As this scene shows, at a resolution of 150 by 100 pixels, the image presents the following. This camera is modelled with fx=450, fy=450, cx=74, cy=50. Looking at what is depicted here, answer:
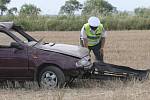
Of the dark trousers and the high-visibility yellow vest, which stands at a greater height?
the high-visibility yellow vest

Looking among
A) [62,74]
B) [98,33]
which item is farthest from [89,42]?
[62,74]

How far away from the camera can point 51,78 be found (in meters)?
10.1

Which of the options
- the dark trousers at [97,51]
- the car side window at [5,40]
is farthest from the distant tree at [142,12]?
the car side window at [5,40]

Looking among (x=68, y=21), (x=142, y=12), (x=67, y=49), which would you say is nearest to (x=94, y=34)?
(x=67, y=49)

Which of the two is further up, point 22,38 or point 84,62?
point 22,38

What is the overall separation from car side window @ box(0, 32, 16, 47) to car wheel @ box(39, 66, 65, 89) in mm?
1038

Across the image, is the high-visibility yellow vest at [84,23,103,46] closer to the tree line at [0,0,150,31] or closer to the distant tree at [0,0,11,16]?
the tree line at [0,0,150,31]

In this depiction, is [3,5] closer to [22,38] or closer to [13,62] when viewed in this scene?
[22,38]

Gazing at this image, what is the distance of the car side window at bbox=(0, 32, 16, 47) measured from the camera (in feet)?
33.9

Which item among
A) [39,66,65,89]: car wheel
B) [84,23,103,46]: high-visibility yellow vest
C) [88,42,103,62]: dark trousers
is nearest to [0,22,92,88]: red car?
[39,66,65,89]: car wheel

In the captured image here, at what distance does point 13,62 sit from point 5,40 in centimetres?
63

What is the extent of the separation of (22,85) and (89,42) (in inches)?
91.4

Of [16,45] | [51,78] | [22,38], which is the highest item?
[22,38]

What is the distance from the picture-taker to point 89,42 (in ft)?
39.3
